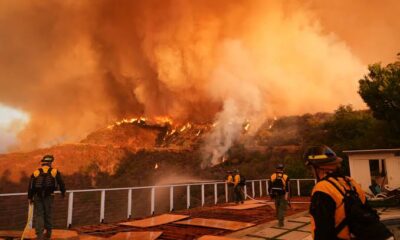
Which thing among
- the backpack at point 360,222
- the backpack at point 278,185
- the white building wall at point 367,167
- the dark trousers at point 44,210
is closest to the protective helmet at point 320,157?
the backpack at point 360,222

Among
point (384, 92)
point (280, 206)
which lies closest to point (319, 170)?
point (280, 206)

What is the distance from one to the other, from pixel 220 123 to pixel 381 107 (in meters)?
25.4

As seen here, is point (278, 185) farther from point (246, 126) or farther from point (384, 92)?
point (246, 126)

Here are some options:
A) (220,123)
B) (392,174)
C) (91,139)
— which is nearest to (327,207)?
(392,174)

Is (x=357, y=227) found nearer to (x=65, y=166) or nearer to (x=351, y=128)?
(x=351, y=128)

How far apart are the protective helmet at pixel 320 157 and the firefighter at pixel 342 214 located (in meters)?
0.18

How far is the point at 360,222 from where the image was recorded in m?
2.19

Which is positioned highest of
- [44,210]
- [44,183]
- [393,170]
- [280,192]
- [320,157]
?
[320,157]

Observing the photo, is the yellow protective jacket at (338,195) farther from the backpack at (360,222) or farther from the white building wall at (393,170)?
the white building wall at (393,170)

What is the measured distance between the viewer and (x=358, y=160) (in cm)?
1462

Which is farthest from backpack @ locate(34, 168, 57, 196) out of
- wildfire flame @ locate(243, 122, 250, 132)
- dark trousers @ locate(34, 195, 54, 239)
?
wildfire flame @ locate(243, 122, 250, 132)

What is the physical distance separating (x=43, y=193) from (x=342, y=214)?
6.47 m

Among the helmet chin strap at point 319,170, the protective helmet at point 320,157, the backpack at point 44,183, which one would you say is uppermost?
the protective helmet at point 320,157

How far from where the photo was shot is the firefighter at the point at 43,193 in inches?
265
